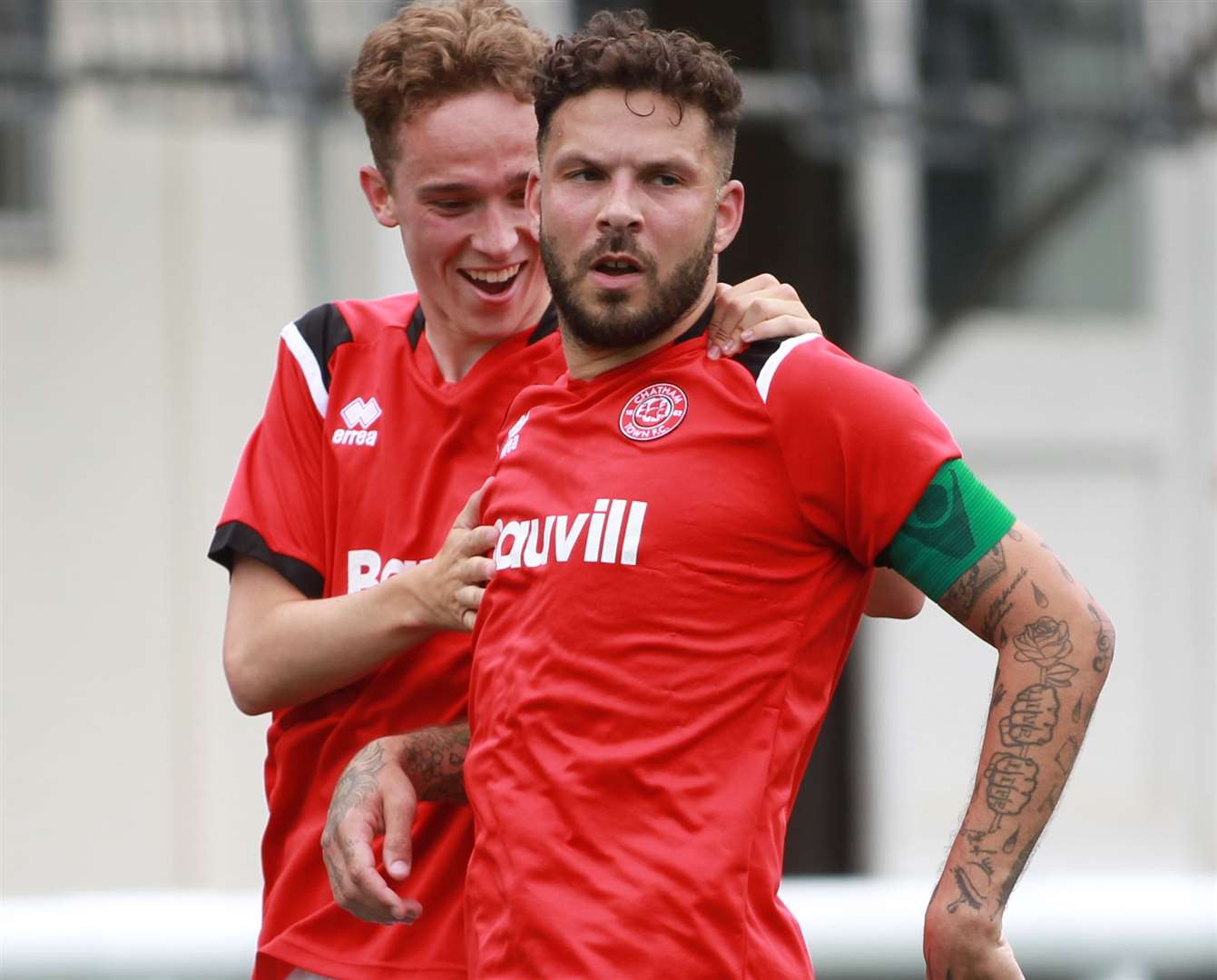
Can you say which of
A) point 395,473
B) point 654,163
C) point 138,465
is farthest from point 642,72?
point 138,465

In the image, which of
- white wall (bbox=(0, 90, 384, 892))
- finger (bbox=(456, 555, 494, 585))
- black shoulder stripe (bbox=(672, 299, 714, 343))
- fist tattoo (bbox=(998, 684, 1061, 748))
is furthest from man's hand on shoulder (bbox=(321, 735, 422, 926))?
white wall (bbox=(0, 90, 384, 892))

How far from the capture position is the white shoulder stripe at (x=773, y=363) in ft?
7.02

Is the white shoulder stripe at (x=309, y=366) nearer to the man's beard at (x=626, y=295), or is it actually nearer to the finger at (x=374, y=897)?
the man's beard at (x=626, y=295)

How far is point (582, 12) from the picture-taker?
22.5ft

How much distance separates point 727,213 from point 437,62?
50 centimetres

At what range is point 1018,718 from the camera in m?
2.06

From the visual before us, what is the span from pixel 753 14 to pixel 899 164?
98 centimetres

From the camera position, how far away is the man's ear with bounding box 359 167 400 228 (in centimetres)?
267

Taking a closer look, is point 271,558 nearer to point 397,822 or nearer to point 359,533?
point 359,533

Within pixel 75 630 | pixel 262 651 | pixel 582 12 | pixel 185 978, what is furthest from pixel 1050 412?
pixel 262 651

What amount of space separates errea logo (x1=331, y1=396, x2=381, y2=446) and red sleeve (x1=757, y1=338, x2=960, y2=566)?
68 centimetres

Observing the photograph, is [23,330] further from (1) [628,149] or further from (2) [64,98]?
(1) [628,149]

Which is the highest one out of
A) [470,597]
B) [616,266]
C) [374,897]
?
[616,266]

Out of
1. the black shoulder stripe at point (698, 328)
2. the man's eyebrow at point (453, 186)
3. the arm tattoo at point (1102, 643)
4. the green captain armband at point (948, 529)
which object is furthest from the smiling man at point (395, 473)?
the arm tattoo at point (1102, 643)
